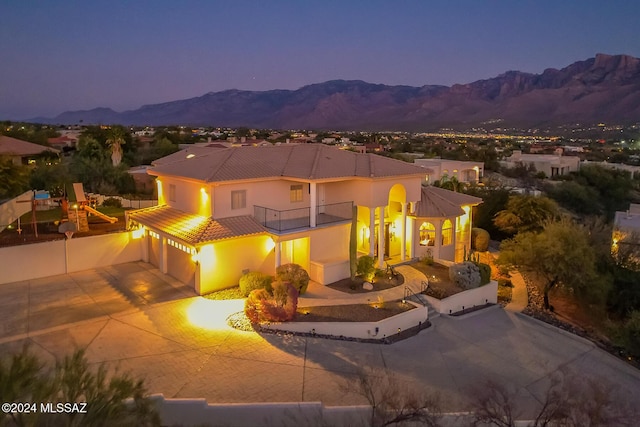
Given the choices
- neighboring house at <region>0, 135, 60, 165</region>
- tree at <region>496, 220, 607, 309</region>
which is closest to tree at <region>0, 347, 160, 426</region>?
tree at <region>496, 220, 607, 309</region>

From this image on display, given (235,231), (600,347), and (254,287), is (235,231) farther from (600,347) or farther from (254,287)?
(600,347)

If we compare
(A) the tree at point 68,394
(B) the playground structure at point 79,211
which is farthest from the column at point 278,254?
(A) the tree at point 68,394

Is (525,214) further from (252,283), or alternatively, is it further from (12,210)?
(12,210)

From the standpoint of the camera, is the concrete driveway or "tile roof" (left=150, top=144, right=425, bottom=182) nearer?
the concrete driveway

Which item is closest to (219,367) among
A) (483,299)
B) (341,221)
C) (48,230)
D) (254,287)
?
(254,287)

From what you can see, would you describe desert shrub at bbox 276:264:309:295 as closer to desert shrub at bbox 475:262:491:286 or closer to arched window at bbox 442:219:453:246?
desert shrub at bbox 475:262:491:286

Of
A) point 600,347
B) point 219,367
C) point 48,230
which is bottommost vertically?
point 600,347
